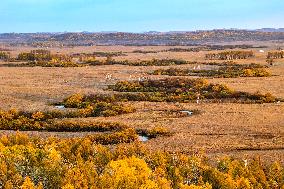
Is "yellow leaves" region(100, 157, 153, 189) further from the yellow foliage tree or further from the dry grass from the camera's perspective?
the dry grass

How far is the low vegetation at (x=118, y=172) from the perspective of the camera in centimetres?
3394

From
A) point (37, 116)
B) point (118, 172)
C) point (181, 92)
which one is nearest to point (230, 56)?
point (181, 92)

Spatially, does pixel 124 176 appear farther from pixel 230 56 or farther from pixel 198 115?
pixel 230 56

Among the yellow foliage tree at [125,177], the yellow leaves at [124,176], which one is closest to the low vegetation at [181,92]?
the yellow leaves at [124,176]

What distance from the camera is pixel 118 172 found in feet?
113

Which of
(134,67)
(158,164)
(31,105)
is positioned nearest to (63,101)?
(31,105)

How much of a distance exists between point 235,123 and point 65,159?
26.4 metres

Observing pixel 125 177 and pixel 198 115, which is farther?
pixel 198 115

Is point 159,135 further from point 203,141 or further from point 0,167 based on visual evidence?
point 0,167

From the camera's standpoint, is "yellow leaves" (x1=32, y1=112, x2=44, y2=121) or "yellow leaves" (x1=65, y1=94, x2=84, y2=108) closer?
"yellow leaves" (x1=32, y1=112, x2=44, y2=121)

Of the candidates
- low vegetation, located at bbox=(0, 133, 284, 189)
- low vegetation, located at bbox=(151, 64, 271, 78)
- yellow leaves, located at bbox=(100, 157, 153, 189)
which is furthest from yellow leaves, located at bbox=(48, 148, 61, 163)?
low vegetation, located at bbox=(151, 64, 271, 78)

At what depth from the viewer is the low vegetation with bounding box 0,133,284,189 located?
33.9m

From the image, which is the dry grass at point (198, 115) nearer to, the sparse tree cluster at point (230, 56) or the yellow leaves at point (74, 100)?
the yellow leaves at point (74, 100)

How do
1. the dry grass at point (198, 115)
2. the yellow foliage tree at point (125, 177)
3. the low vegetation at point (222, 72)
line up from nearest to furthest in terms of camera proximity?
1. the yellow foliage tree at point (125, 177)
2. the dry grass at point (198, 115)
3. the low vegetation at point (222, 72)
